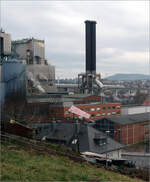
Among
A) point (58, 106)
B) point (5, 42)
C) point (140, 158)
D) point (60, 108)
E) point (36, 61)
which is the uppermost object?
point (5, 42)

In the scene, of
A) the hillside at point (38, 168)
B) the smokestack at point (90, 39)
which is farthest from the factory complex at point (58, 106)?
the hillside at point (38, 168)

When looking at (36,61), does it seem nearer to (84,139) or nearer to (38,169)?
(84,139)

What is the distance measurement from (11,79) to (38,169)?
25726mm

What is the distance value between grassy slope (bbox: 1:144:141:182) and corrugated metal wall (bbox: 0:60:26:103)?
72.8 ft

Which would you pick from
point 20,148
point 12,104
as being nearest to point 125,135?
point 12,104

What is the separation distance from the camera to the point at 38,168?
7863mm

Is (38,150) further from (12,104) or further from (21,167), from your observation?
(12,104)

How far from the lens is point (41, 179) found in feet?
22.9

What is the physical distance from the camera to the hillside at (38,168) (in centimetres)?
703

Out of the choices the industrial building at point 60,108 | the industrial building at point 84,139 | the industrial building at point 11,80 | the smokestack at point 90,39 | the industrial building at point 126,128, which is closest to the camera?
the industrial building at point 84,139

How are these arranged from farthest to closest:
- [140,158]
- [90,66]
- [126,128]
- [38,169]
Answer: [90,66] → [126,128] → [140,158] → [38,169]

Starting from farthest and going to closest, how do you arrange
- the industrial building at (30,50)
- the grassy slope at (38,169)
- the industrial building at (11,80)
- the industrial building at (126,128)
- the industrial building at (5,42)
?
1. the industrial building at (30,50)
2. the industrial building at (5,42)
3. the industrial building at (126,128)
4. the industrial building at (11,80)
5. the grassy slope at (38,169)

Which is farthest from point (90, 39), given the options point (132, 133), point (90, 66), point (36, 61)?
point (132, 133)

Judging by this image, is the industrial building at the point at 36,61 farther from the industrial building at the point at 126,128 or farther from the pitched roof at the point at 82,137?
the pitched roof at the point at 82,137
